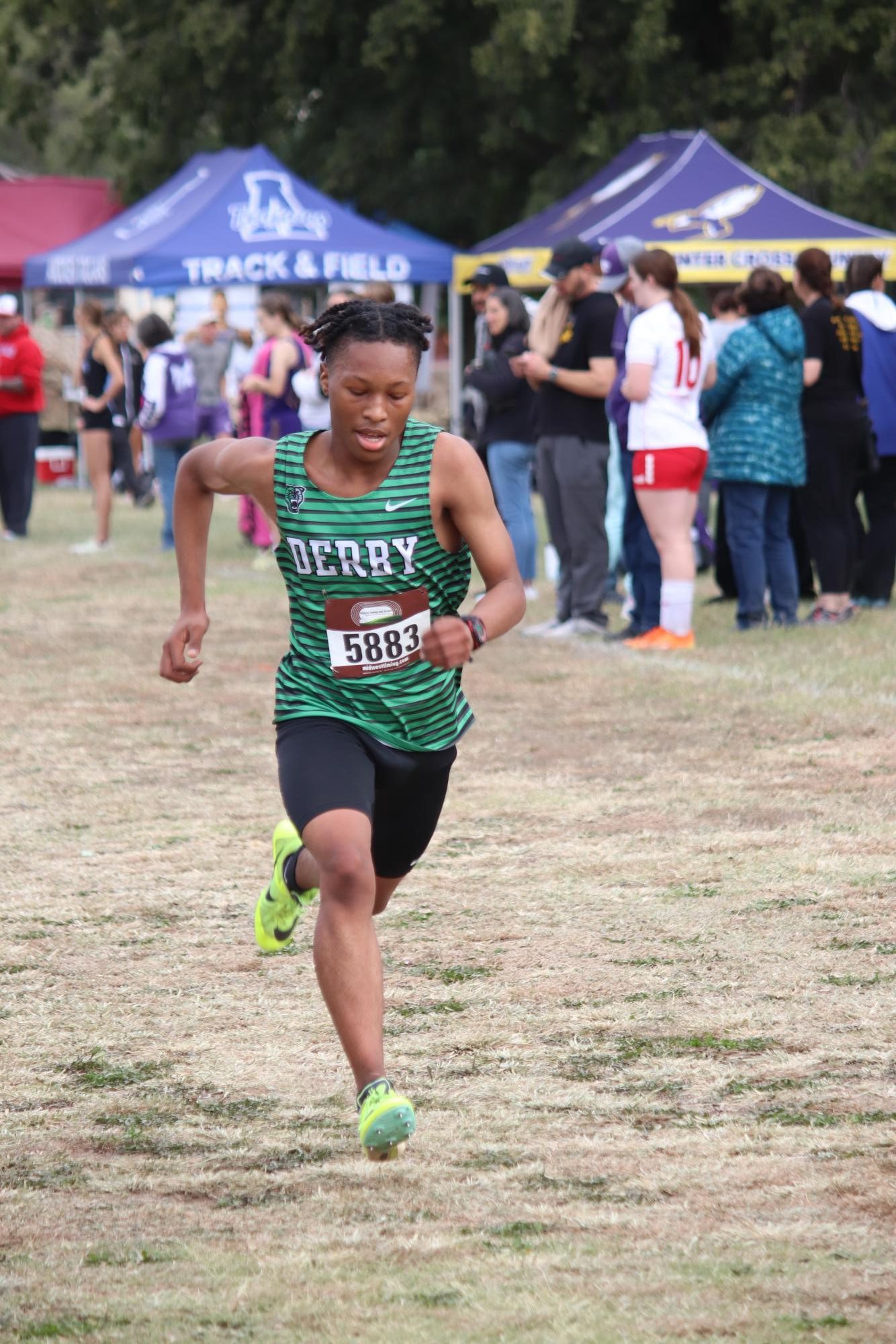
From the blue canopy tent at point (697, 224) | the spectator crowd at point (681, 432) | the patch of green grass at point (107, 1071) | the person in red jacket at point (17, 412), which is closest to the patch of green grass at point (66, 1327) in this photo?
the patch of green grass at point (107, 1071)

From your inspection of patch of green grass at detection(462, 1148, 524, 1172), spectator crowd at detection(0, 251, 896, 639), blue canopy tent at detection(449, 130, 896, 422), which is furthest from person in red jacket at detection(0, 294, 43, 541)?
patch of green grass at detection(462, 1148, 524, 1172)

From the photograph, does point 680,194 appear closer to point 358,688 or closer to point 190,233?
point 190,233

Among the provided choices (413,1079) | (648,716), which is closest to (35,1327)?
(413,1079)

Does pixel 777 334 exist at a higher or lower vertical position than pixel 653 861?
higher

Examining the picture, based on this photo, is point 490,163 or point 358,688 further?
point 490,163

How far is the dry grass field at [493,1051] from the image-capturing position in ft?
10.4

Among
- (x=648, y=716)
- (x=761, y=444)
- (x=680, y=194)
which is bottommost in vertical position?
(x=648, y=716)

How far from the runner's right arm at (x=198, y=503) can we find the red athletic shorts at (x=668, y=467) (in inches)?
227

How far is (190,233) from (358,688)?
1908 cm

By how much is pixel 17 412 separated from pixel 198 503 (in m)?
13.0

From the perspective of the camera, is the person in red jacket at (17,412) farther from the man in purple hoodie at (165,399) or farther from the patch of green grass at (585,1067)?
the patch of green grass at (585,1067)

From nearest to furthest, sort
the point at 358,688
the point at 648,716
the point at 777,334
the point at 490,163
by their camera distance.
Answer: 1. the point at 358,688
2. the point at 648,716
3. the point at 777,334
4. the point at 490,163

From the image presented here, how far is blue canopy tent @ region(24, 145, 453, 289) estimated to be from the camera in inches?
858

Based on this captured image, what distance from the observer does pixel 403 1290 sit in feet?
10.3
